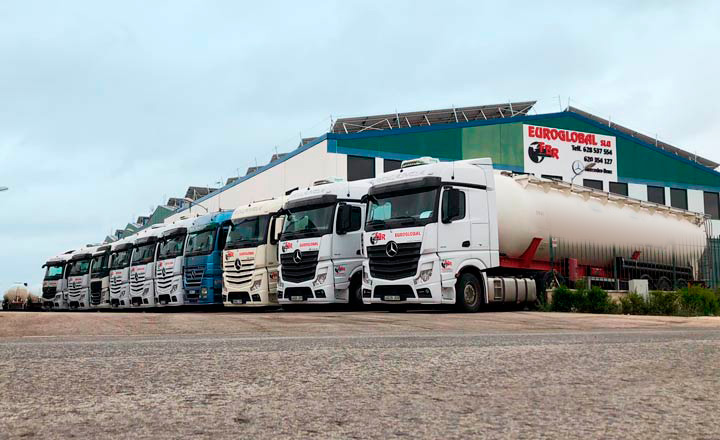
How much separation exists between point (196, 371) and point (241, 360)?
626mm

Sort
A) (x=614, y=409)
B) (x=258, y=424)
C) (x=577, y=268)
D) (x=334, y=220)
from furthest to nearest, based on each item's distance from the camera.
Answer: (x=577, y=268) < (x=334, y=220) < (x=614, y=409) < (x=258, y=424)

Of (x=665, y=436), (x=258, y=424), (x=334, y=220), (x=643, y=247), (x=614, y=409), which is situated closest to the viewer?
(x=665, y=436)

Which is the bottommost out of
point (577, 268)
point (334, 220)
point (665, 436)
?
point (665, 436)

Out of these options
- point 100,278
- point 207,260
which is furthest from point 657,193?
point 100,278

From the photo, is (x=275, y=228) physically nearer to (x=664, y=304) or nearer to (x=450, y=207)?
(x=450, y=207)

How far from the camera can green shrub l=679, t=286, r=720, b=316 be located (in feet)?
53.8

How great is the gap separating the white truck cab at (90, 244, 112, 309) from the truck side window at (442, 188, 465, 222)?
19360 mm

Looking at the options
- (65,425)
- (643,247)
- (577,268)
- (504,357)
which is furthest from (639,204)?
(65,425)

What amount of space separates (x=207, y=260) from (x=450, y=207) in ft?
30.6

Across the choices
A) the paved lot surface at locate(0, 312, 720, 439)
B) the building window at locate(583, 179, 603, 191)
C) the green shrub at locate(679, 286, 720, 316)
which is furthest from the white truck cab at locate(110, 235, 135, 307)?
the building window at locate(583, 179, 603, 191)

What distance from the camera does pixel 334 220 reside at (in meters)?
17.8

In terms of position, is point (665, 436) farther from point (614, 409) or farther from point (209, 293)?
point (209, 293)

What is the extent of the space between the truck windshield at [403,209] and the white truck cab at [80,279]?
20.6 meters

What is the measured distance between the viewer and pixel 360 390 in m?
3.96
